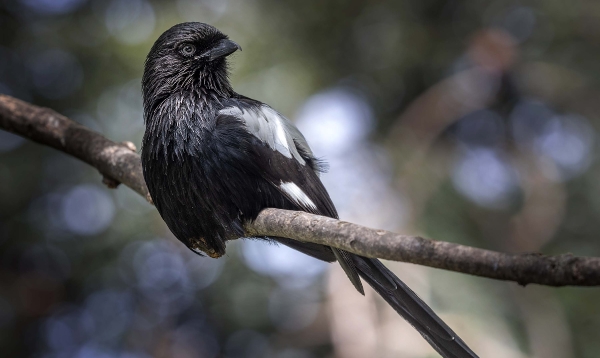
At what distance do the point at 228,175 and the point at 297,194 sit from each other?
316 mm

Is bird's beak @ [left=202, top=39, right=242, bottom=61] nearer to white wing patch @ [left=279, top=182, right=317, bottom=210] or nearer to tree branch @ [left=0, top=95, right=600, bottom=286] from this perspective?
tree branch @ [left=0, top=95, right=600, bottom=286]

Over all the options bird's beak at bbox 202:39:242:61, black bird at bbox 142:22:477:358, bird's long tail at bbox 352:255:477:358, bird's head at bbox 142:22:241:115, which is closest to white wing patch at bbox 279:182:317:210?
black bird at bbox 142:22:477:358

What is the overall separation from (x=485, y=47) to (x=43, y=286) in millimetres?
5867

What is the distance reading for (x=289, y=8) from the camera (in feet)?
25.8

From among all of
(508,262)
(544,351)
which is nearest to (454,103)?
(544,351)

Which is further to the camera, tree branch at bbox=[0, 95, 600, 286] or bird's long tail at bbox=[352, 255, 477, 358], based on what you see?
bird's long tail at bbox=[352, 255, 477, 358]

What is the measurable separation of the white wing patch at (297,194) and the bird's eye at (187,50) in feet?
3.11

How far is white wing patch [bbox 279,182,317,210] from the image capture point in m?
2.69

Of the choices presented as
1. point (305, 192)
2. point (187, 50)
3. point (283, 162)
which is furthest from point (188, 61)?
point (305, 192)

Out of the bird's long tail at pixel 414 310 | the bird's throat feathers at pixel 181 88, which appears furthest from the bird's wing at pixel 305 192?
the bird's throat feathers at pixel 181 88

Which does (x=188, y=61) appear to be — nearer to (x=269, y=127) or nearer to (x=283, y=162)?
(x=269, y=127)

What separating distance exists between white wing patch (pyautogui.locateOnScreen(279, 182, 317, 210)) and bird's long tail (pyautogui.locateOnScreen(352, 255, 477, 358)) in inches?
12.3

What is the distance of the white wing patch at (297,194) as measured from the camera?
2.69 m

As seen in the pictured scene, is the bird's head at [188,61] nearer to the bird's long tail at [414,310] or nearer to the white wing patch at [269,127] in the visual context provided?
the white wing patch at [269,127]
